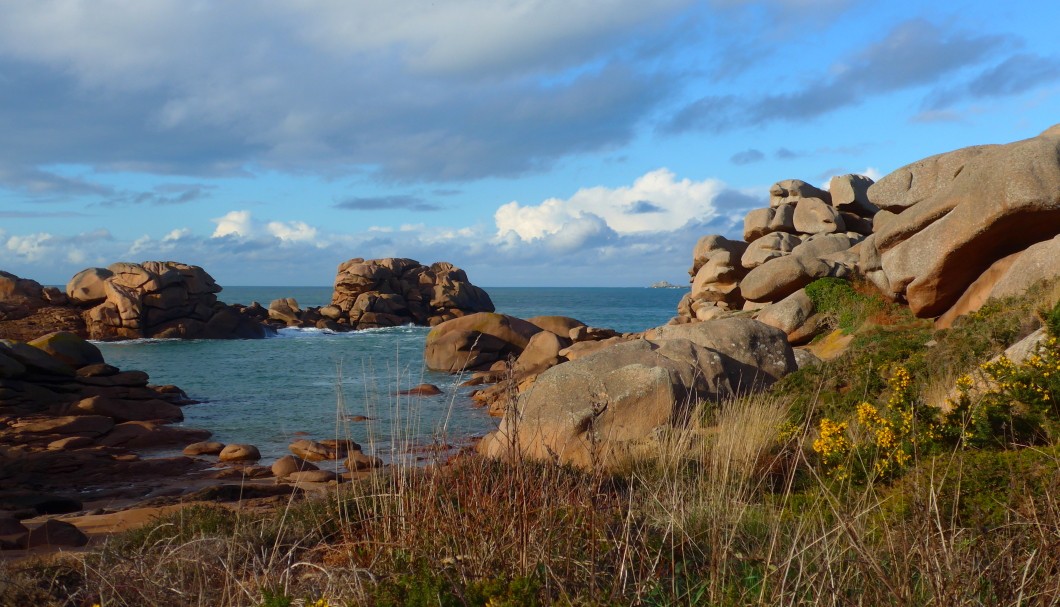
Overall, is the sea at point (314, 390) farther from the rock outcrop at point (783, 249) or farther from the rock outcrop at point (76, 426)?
the rock outcrop at point (783, 249)

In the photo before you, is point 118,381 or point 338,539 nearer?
point 338,539

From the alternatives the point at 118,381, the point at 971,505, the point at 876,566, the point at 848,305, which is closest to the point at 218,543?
the point at 876,566

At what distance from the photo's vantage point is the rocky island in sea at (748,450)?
162 inches

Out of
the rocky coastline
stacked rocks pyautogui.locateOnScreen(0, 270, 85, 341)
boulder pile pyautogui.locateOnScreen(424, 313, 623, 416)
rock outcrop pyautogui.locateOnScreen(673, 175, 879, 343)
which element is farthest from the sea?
rock outcrop pyautogui.locateOnScreen(673, 175, 879, 343)

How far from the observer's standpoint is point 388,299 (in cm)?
6431

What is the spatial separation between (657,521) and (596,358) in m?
7.86

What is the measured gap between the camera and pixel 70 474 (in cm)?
1714

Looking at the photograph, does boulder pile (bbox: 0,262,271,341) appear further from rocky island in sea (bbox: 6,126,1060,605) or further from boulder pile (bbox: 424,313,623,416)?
rocky island in sea (bbox: 6,126,1060,605)

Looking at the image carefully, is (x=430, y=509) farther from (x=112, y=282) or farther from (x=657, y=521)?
(x=112, y=282)

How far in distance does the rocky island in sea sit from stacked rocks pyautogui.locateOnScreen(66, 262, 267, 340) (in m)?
24.6

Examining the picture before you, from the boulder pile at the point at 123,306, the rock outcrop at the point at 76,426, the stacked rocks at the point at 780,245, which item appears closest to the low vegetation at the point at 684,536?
the rock outcrop at the point at 76,426

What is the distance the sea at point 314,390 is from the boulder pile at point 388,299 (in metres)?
3.53

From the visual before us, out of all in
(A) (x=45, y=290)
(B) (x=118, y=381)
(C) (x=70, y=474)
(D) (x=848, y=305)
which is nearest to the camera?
(C) (x=70, y=474)

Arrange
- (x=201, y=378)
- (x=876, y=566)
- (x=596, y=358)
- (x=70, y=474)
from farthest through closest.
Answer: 1. (x=201, y=378)
2. (x=70, y=474)
3. (x=596, y=358)
4. (x=876, y=566)
